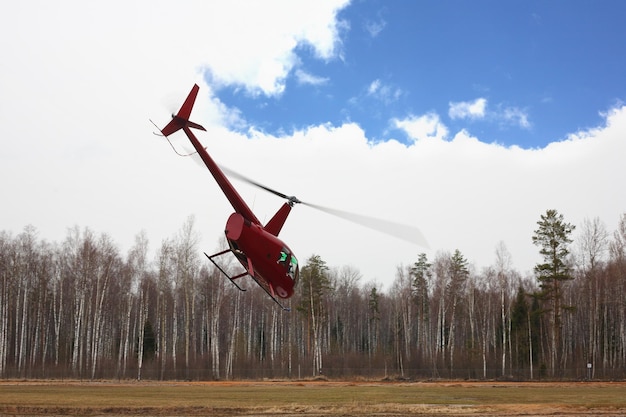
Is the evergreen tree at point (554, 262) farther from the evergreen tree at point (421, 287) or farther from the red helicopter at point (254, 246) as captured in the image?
the red helicopter at point (254, 246)

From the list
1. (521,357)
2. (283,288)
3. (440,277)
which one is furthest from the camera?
(440,277)

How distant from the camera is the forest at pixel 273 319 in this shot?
56469 millimetres

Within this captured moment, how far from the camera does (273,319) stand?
212 ft

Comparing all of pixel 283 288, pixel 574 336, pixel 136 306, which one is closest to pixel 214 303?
pixel 136 306

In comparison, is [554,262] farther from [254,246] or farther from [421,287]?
[254,246]

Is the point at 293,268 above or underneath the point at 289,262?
underneath

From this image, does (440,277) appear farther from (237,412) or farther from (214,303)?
(237,412)

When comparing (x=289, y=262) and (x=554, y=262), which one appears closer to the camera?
(x=289, y=262)

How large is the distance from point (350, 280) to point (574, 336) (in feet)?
126

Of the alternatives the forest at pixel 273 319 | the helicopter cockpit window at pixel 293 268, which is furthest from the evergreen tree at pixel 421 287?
the helicopter cockpit window at pixel 293 268

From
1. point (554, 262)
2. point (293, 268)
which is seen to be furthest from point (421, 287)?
point (293, 268)

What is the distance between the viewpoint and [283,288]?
20.0 metres

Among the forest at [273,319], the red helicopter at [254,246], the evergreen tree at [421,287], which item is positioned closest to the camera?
the red helicopter at [254,246]

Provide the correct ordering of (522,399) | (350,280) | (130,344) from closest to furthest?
1. (522,399)
2. (130,344)
3. (350,280)
